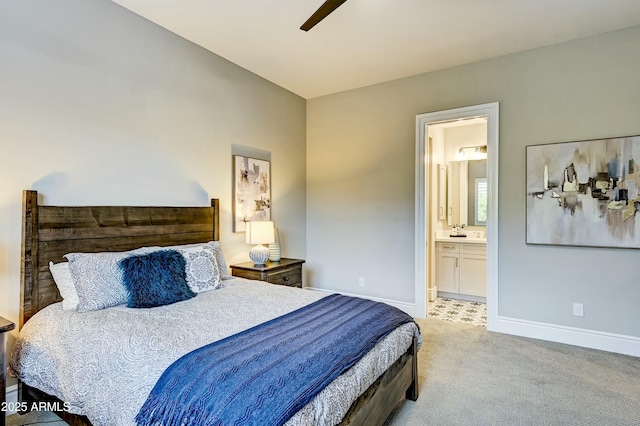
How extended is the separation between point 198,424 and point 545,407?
2172 millimetres

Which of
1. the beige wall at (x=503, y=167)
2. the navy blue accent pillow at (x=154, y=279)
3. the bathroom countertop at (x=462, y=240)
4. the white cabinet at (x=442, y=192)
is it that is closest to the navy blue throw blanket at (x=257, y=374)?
the navy blue accent pillow at (x=154, y=279)

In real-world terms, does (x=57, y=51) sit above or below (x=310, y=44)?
below

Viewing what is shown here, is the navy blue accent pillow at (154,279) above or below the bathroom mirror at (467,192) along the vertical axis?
below

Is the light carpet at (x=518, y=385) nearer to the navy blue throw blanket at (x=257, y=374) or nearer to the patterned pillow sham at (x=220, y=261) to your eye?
the navy blue throw blanket at (x=257, y=374)

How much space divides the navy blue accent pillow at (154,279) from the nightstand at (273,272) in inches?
36.7

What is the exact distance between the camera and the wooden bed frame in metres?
1.81

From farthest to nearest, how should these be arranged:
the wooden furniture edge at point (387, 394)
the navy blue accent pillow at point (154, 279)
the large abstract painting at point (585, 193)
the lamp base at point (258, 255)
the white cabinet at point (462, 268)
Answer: the white cabinet at point (462, 268) < the lamp base at point (258, 255) < the large abstract painting at point (585, 193) < the navy blue accent pillow at point (154, 279) < the wooden furniture edge at point (387, 394)

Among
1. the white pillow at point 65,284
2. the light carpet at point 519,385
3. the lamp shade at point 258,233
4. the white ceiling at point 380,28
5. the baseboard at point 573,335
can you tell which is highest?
the white ceiling at point 380,28

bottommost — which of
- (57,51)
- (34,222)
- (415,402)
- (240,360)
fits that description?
(415,402)

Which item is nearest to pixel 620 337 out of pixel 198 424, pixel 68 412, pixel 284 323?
pixel 284 323

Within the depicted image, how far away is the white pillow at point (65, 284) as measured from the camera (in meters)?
2.06

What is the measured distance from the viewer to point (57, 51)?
2.30m

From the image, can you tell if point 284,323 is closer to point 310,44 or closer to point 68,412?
point 68,412

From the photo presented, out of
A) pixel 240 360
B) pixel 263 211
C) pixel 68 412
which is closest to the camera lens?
pixel 240 360
